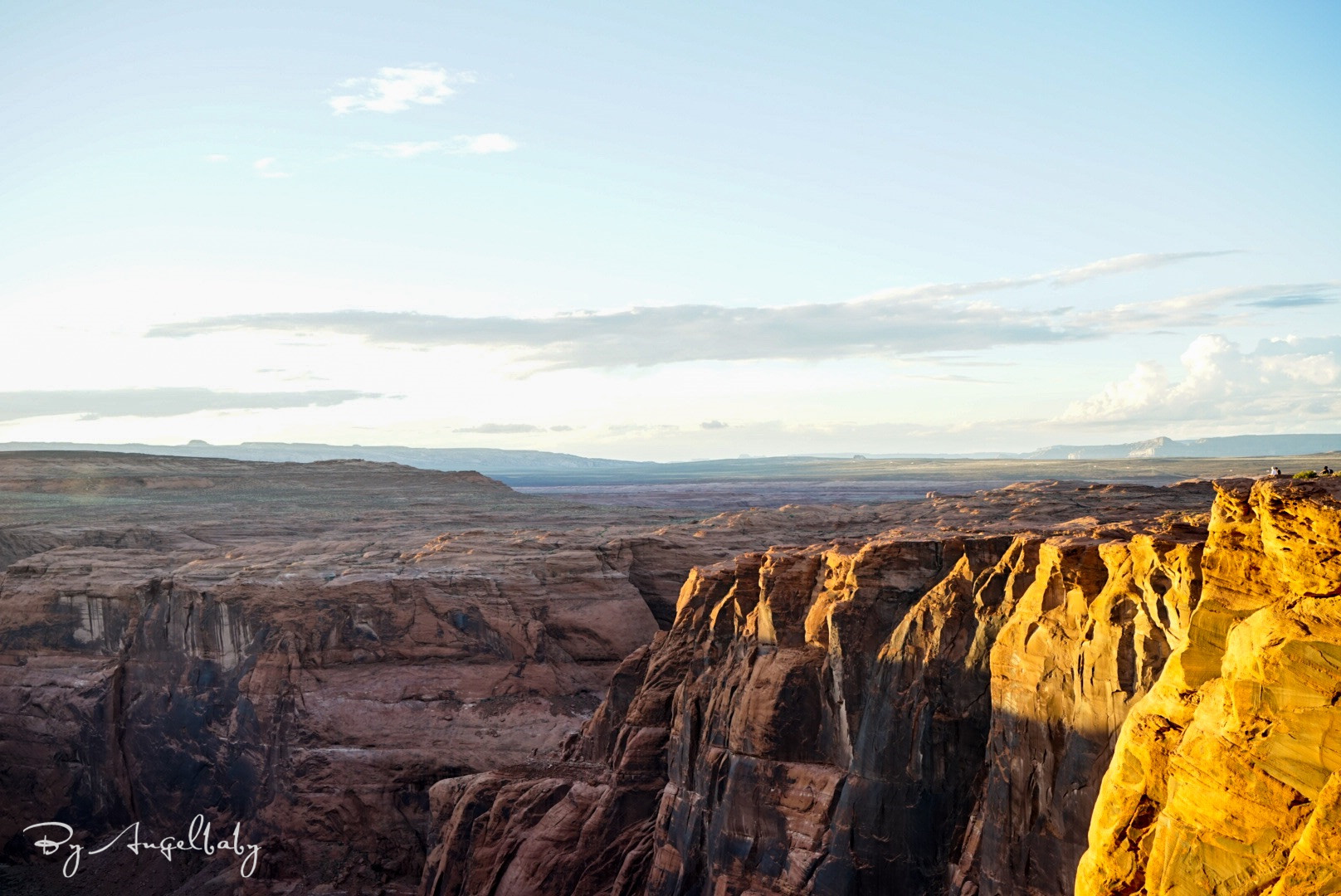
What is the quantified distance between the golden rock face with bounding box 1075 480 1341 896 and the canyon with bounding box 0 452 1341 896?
0.03m

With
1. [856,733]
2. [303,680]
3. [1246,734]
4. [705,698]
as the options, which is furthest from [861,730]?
[303,680]

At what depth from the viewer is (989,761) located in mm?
23422

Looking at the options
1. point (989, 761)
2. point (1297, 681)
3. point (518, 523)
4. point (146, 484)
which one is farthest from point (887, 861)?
point (146, 484)

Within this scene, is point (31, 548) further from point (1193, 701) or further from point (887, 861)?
point (1193, 701)

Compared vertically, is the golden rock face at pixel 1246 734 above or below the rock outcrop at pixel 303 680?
above

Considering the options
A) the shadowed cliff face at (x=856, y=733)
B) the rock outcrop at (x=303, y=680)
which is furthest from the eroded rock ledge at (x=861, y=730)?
the rock outcrop at (x=303, y=680)

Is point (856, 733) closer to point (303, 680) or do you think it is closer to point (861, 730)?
point (861, 730)

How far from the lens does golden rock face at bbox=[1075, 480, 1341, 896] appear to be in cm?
1117

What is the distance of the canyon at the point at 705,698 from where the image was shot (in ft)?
42.0

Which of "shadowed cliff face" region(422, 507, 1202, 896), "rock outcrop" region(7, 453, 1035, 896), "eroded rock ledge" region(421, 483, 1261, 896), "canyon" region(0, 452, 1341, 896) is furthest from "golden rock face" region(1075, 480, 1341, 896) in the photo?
"rock outcrop" region(7, 453, 1035, 896)

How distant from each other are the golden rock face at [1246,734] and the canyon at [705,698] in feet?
0.11

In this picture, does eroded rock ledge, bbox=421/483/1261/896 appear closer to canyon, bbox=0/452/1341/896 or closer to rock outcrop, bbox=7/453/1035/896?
canyon, bbox=0/452/1341/896

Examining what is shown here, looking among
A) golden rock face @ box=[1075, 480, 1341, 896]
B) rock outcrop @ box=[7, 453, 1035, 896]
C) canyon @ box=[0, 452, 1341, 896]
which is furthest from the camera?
rock outcrop @ box=[7, 453, 1035, 896]

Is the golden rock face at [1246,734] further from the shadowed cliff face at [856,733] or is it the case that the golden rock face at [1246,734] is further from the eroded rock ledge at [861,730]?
the shadowed cliff face at [856,733]
